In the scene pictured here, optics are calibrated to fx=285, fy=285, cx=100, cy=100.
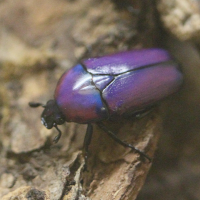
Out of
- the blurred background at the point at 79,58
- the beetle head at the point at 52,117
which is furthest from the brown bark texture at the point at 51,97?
the beetle head at the point at 52,117

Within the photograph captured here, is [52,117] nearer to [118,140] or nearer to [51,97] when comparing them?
[51,97]

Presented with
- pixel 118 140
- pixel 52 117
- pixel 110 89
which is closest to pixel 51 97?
pixel 52 117

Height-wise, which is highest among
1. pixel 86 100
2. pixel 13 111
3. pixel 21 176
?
pixel 86 100

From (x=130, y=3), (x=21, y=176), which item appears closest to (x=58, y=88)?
(x=21, y=176)

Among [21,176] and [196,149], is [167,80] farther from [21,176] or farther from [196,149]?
[21,176]

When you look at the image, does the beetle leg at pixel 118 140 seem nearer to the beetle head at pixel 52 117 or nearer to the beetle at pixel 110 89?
the beetle at pixel 110 89

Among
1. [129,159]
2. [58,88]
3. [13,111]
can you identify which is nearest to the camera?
[129,159]
